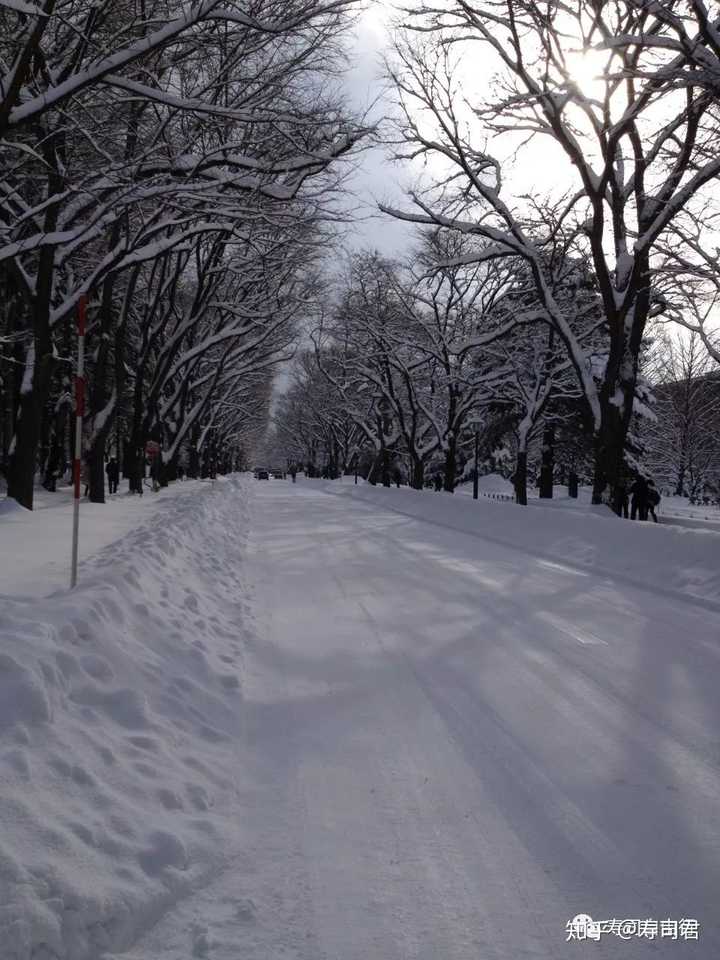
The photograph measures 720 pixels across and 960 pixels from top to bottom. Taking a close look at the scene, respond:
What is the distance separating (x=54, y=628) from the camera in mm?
5133

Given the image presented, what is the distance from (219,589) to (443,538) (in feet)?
29.2

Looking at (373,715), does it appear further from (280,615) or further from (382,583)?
(382,583)

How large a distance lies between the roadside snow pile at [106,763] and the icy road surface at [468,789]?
18cm

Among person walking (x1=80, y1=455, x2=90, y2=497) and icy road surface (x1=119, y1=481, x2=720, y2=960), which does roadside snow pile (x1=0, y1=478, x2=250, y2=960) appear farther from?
person walking (x1=80, y1=455, x2=90, y2=497)

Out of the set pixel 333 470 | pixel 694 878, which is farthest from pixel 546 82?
pixel 333 470

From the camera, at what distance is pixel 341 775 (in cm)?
439

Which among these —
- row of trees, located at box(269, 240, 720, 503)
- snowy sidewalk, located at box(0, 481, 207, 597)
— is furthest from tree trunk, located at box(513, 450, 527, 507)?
snowy sidewalk, located at box(0, 481, 207, 597)

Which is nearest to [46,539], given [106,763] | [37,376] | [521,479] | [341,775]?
[37,376]

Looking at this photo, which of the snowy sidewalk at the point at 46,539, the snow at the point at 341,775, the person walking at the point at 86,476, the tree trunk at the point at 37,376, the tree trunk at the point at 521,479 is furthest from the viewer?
the tree trunk at the point at 521,479

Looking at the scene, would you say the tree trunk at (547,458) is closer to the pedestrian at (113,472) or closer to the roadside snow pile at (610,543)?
the roadside snow pile at (610,543)

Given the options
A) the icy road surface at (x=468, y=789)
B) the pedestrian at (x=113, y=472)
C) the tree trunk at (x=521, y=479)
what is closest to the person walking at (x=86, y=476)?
the pedestrian at (x=113, y=472)

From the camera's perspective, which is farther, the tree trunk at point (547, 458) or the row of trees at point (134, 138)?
the tree trunk at point (547, 458)

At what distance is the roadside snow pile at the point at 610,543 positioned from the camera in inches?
436

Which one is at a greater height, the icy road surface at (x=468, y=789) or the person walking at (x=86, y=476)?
the person walking at (x=86, y=476)
